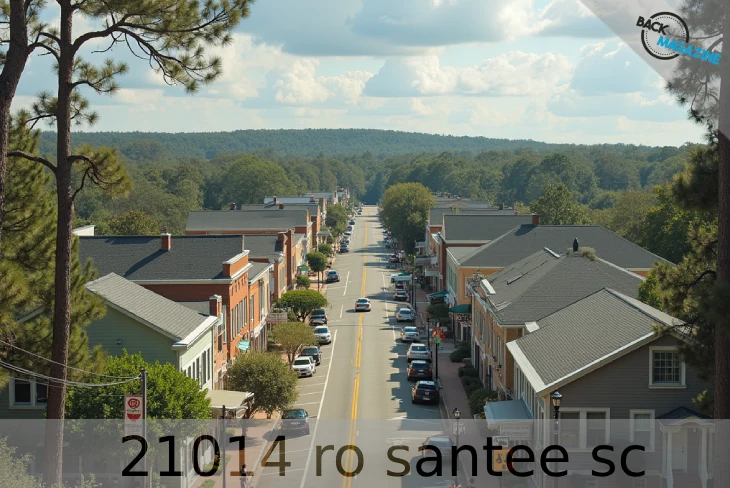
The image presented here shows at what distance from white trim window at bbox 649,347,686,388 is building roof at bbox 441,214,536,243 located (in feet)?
164

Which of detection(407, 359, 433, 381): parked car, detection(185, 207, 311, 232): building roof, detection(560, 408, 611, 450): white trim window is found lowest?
detection(407, 359, 433, 381): parked car

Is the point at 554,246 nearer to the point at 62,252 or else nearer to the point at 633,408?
the point at 633,408

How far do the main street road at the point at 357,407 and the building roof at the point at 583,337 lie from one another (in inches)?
212

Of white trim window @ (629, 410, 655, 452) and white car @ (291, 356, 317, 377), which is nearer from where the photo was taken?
white trim window @ (629, 410, 655, 452)

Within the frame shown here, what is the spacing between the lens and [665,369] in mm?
28312

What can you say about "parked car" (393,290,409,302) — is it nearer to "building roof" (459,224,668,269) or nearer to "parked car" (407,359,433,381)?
"building roof" (459,224,668,269)

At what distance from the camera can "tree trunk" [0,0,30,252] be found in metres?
18.5

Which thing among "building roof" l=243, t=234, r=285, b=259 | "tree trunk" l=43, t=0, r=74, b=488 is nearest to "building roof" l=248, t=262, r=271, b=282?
"building roof" l=243, t=234, r=285, b=259

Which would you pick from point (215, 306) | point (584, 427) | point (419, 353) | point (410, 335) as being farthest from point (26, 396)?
point (410, 335)

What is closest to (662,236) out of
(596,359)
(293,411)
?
(293,411)

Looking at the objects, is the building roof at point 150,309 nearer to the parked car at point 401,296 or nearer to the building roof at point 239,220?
the parked car at point 401,296

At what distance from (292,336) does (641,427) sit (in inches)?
1029

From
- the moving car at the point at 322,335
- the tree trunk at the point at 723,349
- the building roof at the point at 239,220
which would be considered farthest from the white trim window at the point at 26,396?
the building roof at the point at 239,220

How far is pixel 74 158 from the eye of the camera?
19984 mm
